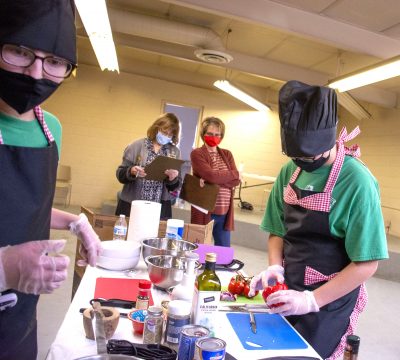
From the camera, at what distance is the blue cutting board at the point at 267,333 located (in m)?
1.19

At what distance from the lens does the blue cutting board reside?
1187 millimetres

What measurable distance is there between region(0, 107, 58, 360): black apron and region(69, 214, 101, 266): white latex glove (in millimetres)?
121

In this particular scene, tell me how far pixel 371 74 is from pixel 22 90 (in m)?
4.31

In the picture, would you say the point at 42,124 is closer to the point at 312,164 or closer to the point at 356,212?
the point at 312,164

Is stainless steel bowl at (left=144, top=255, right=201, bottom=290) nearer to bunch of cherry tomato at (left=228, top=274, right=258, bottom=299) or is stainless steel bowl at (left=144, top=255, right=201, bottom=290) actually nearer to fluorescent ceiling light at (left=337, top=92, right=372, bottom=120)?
bunch of cherry tomato at (left=228, top=274, right=258, bottom=299)

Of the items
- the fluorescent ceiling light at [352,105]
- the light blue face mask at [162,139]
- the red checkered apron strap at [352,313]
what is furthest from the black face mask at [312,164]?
the fluorescent ceiling light at [352,105]

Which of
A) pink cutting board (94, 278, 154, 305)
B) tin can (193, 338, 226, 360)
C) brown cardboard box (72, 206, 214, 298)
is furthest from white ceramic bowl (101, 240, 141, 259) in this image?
tin can (193, 338, 226, 360)

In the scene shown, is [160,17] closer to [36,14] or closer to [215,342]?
[36,14]

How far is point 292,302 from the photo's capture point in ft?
4.25

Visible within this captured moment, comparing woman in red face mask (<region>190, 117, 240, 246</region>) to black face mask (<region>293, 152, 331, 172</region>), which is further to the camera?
woman in red face mask (<region>190, 117, 240, 246</region>)

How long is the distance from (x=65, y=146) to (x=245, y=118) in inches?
161

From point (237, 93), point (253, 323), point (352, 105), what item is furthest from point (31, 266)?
point (352, 105)

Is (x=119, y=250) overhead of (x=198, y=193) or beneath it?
beneath

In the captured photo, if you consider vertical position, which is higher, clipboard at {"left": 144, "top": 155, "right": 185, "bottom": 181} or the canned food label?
clipboard at {"left": 144, "top": 155, "right": 185, "bottom": 181}
